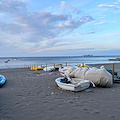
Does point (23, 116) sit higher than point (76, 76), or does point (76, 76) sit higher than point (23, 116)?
point (76, 76)

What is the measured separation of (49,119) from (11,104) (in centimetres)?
236

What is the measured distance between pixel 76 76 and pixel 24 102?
504 centimetres

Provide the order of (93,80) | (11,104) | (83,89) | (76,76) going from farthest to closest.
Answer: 1. (76,76)
2. (93,80)
3. (83,89)
4. (11,104)

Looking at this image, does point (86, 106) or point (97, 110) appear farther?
point (86, 106)

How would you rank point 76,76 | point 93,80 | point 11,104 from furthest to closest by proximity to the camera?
1. point 76,76
2. point 93,80
3. point 11,104

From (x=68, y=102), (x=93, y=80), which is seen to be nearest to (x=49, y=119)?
(x=68, y=102)

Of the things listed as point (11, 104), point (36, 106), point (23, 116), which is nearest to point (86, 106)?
point (36, 106)

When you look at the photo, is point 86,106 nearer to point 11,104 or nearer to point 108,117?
point 108,117

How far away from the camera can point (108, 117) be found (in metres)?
4.02

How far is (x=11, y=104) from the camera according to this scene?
527 cm

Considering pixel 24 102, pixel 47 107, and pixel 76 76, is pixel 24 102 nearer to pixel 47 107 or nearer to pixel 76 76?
pixel 47 107

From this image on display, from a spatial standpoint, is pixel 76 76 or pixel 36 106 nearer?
pixel 36 106

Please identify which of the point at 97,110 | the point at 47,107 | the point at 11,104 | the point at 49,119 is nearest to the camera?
the point at 49,119

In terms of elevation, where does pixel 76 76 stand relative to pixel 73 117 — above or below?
above
